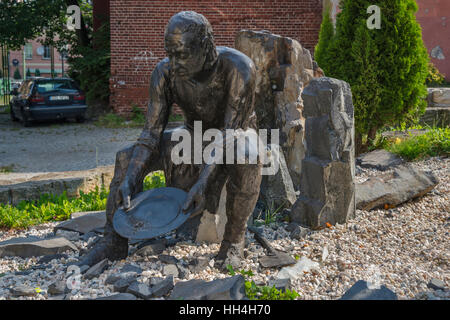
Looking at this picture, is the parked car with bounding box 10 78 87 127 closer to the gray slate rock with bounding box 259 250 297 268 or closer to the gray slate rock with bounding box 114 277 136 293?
the gray slate rock with bounding box 259 250 297 268

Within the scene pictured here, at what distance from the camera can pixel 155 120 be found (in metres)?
3.18

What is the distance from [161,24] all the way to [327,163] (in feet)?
33.4

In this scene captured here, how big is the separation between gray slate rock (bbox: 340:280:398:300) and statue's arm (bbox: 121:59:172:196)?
144 cm

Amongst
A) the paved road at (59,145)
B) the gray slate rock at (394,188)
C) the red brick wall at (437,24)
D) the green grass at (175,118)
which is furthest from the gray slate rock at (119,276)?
the red brick wall at (437,24)

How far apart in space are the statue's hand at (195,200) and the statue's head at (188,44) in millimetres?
712

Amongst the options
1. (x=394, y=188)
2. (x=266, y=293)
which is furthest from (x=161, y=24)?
(x=266, y=293)

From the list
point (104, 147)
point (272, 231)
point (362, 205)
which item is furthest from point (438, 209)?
point (104, 147)

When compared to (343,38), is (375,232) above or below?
below

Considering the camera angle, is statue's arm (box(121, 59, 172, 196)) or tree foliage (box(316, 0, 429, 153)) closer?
statue's arm (box(121, 59, 172, 196))

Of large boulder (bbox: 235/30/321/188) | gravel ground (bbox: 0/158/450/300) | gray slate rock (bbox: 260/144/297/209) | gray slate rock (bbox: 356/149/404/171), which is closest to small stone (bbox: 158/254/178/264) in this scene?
gravel ground (bbox: 0/158/450/300)

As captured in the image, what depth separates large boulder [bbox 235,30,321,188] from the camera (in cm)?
522

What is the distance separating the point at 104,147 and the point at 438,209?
685 centimetres

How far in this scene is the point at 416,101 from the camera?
7.07m
